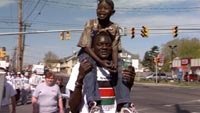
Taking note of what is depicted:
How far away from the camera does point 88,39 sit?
12.1 ft

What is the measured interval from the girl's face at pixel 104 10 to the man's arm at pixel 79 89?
16.9 inches

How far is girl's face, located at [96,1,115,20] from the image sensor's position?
12.1 ft

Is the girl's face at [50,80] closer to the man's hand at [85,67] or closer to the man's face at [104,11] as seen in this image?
the man's face at [104,11]

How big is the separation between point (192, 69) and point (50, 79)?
80.5 metres

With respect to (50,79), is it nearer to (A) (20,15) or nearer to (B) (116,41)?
(B) (116,41)

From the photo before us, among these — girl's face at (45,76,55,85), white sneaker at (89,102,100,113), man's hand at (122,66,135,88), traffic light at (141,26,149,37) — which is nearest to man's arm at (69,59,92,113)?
white sneaker at (89,102,100,113)

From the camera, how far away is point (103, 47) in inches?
141

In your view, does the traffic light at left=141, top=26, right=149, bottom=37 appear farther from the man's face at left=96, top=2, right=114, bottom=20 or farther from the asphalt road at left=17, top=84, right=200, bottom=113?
the man's face at left=96, top=2, right=114, bottom=20

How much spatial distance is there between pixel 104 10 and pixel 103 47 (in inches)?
11.7

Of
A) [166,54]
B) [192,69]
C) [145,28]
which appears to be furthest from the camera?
[166,54]

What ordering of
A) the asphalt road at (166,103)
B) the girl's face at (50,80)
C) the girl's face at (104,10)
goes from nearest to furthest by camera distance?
the girl's face at (104,10) → the girl's face at (50,80) → the asphalt road at (166,103)

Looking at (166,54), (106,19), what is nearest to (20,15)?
(106,19)

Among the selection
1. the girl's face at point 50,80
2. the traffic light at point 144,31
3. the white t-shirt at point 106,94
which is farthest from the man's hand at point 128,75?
the traffic light at point 144,31

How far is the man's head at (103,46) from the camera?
11.7ft
